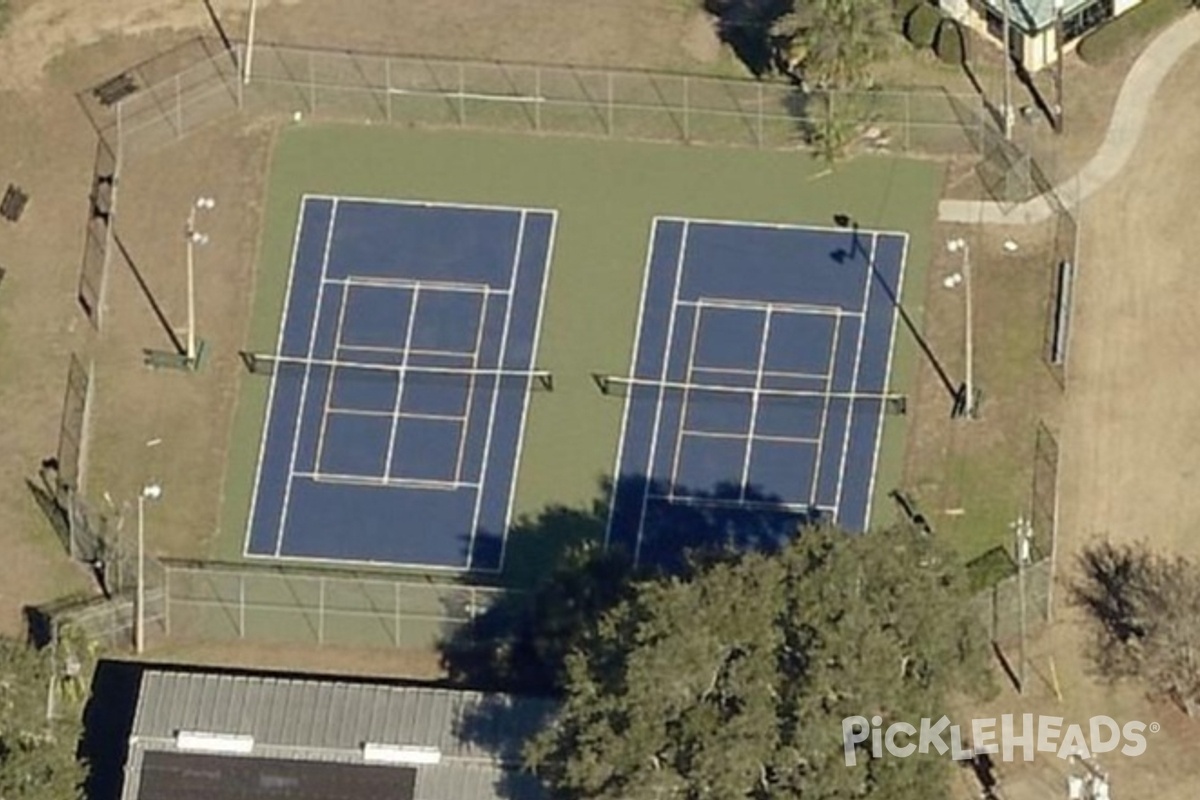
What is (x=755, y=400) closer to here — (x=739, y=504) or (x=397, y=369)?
(x=739, y=504)

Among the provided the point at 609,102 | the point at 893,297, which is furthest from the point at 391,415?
the point at 893,297

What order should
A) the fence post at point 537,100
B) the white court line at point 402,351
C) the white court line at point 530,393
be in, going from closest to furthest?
1. the white court line at point 530,393
2. the white court line at point 402,351
3. the fence post at point 537,100

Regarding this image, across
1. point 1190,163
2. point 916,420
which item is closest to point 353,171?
point 916,420

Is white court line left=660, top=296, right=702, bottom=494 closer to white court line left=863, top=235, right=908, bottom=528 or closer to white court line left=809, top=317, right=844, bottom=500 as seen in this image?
white court line left=809, top=317, right=844, bottom=500

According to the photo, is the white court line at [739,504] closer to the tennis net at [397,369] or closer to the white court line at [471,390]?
the tennis net at [397,369]

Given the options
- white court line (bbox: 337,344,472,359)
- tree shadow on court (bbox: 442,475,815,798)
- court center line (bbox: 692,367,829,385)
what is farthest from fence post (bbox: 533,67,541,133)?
tree shadow on court (bbox: 442,475,815,798)

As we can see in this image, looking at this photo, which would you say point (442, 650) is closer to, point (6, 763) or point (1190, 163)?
point (6, 763)

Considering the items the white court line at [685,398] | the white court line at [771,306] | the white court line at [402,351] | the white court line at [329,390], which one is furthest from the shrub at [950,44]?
the white court line at [329,390]
